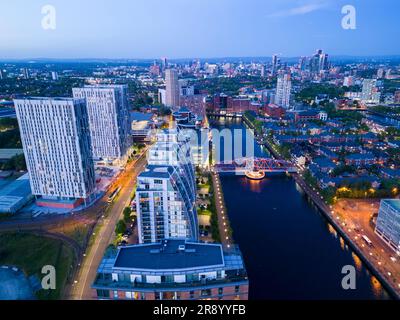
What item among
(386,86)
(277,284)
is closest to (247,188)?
(277,284)

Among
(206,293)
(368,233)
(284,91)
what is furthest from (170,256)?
(284,91)

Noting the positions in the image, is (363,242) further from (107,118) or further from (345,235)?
(107,118)

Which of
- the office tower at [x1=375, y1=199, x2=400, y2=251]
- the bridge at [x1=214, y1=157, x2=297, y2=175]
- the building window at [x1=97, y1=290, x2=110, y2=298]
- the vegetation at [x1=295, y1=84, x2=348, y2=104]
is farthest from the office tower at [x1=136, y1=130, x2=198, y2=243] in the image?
the vegetation at [x1=295, y1=84, x2=348, y2=104]

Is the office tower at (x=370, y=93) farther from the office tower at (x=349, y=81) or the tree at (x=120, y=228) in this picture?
the tree at (x=120, y=228)

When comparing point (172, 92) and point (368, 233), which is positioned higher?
point (172, 92)

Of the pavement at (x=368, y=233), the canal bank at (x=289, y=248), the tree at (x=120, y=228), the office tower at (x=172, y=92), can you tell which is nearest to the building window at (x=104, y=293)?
the canal bank at (x=289, y=248)

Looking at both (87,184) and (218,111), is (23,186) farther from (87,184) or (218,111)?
(218,111)
